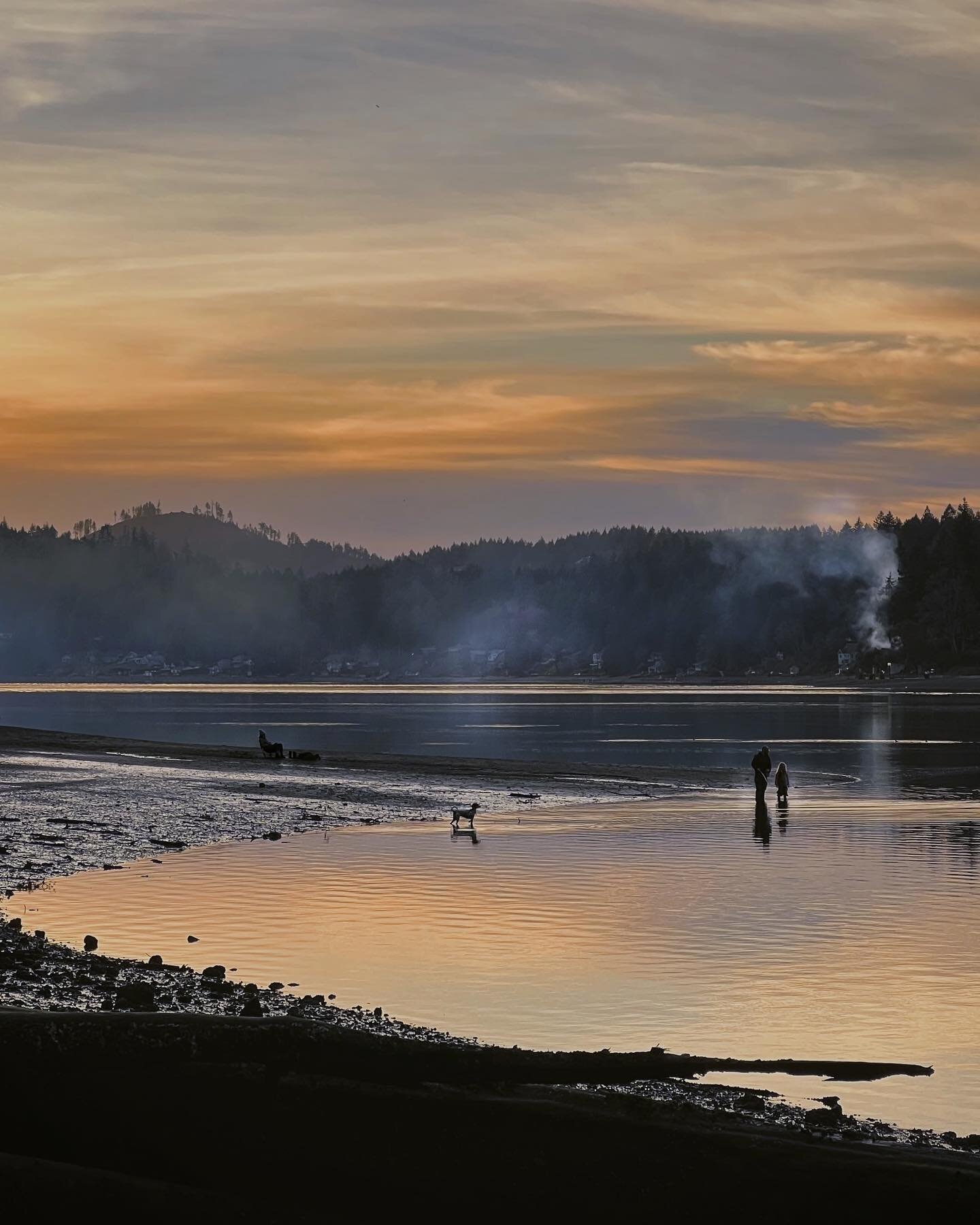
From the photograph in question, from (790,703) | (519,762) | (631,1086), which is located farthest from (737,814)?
(790,703)

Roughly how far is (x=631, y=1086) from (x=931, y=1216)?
13.2 feet

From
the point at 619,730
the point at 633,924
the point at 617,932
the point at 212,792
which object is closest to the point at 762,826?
the point at 633,924

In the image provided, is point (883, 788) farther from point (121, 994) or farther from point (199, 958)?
point (121, 994)

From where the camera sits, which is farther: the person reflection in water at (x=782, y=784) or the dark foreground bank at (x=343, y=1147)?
the person reflection in water at (x=782, y=784)

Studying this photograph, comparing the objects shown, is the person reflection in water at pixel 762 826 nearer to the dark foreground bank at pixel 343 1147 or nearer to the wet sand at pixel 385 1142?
the wet sand at pixel 385 1142

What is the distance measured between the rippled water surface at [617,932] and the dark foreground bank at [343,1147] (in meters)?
3.23

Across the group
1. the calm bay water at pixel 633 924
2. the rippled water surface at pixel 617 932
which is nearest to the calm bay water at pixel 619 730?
the calm bay water at pixel 633 924

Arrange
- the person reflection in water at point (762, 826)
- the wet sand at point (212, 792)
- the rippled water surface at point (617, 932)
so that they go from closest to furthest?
the rippled water surface at point (617, 932), the wet sand at point (212, 792), the person reflection in water at point (762, 826)

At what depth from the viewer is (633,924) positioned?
24.5 meters

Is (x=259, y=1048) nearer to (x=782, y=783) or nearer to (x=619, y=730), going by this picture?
(x=782, y=783)

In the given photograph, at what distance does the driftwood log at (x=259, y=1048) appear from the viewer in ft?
38.1

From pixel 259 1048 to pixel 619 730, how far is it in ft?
339

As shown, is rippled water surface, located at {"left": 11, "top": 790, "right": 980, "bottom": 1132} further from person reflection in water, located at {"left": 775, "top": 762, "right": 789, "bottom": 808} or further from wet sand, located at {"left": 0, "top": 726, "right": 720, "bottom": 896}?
person reflection in water, located at {"left": 775, "top": 762, "right": 789, "bottom": 808}

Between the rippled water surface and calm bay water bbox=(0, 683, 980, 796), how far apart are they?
2269cm
